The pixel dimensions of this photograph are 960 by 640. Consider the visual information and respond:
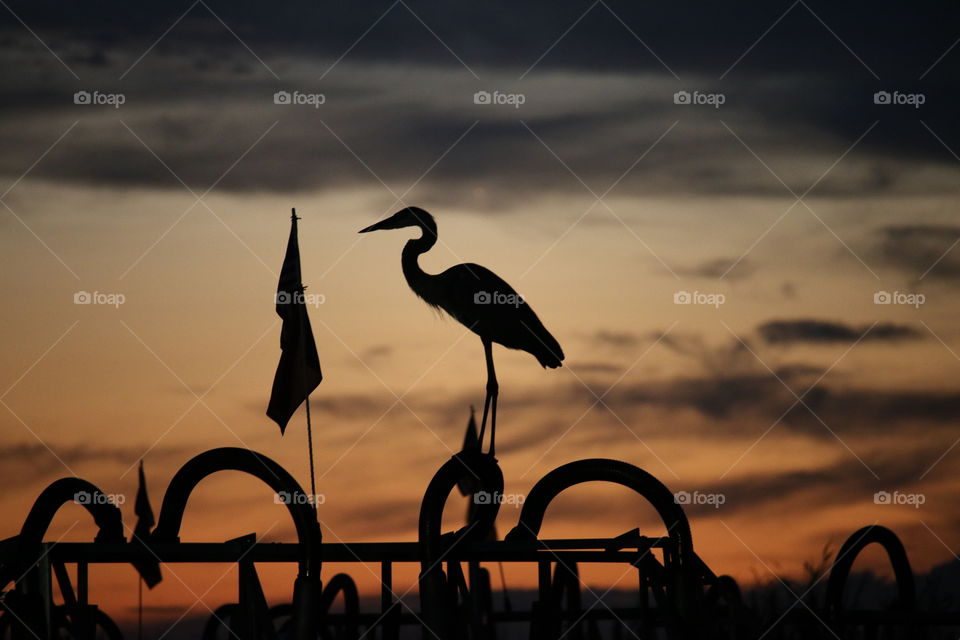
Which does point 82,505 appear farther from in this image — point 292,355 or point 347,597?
point 347,597

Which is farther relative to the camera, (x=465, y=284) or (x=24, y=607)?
(x=465, y=284)

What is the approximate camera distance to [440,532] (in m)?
15.4

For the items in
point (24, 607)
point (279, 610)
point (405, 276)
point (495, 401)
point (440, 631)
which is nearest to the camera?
point (440, 631)

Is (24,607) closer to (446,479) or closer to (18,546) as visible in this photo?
(18,546)

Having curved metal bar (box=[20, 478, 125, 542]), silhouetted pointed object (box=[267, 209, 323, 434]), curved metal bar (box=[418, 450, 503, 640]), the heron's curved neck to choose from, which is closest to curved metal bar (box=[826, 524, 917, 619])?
curved metal bar (box=[418, 450, 503, 640])

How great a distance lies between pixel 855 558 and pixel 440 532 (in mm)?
8090

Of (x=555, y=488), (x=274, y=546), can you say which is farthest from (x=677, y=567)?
(x=274, y=546)

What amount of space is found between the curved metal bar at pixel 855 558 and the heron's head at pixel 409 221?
28.0 ft

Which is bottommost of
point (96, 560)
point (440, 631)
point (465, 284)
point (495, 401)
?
point (440, 631)

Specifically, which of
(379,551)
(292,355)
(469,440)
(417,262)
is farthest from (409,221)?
(469,440)

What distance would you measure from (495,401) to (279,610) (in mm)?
7502

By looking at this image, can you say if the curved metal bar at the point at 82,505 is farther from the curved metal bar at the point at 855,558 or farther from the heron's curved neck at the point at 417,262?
the curved metal bar at the point at 855,558

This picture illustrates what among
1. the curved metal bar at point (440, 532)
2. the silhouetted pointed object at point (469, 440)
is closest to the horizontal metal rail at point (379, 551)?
the curved metal bar at point (440, 532)

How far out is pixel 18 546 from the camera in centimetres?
1584
